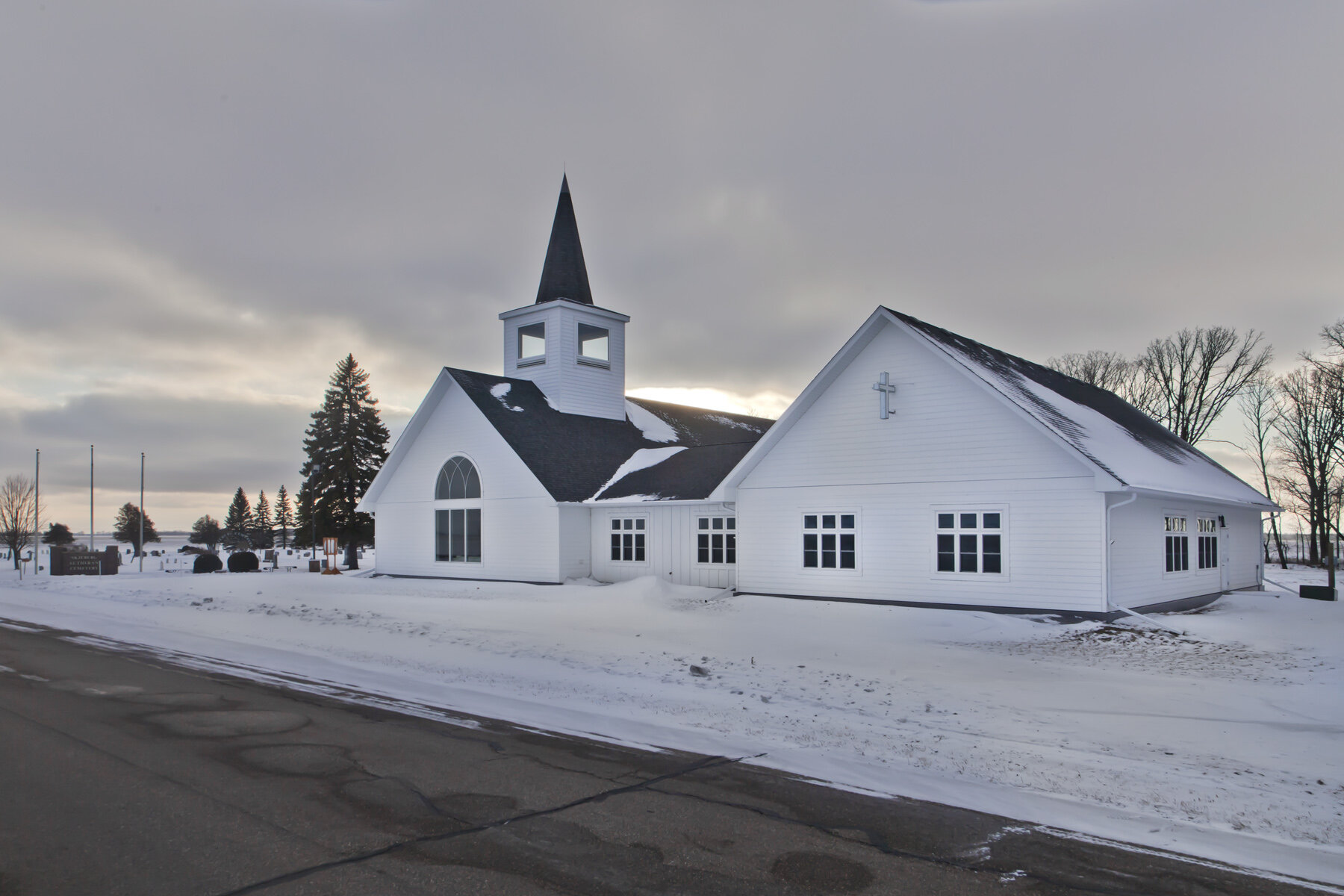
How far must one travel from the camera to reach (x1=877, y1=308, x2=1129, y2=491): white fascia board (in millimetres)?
16156

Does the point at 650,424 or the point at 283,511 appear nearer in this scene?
the point at 650,424

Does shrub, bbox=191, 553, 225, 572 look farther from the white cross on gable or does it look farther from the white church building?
the white cross on gable

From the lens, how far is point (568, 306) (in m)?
32.3

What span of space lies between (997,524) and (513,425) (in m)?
16.0

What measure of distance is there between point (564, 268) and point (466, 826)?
29.7 metres

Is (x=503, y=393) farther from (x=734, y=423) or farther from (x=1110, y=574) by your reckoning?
(x=1110, y=574)

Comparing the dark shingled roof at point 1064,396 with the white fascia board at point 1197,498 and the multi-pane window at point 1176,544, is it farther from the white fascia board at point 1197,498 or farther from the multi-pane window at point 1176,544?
the multi-pane window at point 1176,544

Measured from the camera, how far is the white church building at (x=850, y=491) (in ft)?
57.8

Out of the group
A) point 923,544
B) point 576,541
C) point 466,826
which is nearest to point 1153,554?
point 923,544

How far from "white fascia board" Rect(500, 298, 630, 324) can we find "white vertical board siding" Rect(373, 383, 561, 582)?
532 centimetres

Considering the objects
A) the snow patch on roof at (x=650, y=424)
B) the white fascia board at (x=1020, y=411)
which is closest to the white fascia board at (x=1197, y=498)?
the white fascia board at (x=1020, y=411)

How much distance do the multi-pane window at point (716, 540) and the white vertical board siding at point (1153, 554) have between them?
371 inches

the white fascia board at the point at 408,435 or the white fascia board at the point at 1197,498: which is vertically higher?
the white fascia board at the point at 408,435

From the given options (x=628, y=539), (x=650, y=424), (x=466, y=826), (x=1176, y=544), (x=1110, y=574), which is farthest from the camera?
(x=650, y=424)
